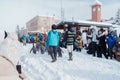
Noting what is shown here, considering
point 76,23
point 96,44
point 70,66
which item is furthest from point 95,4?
point 70,66

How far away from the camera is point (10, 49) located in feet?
9.92

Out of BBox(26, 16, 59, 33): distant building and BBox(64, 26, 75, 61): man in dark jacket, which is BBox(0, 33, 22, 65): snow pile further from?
BBox(26, 16, 59, 33): distant building

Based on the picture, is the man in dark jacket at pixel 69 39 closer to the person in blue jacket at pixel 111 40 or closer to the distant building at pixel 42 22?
the person in blue jacket at pixel 111 40

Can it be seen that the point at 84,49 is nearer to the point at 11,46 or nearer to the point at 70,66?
the point at 70,66

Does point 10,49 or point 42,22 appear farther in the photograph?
point 42,22

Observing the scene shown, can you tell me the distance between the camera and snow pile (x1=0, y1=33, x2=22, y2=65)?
2.85 meters

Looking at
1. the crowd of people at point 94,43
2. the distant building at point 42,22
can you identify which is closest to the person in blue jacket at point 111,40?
the crowd of people at point 94,43

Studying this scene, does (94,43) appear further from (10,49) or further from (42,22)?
(42,22)

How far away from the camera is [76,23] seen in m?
23.7

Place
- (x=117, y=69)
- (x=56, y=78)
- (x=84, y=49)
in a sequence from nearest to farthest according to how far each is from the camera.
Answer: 1. (x=56, y=78)
2. (x=117, y=69)
3. (x=84, y=49)

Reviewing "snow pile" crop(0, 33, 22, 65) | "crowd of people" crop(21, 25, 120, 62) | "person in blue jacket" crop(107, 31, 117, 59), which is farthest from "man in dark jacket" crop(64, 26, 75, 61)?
"snow pile" crop(0, 33, 22, 65)

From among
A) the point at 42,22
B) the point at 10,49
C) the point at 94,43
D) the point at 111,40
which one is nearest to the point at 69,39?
the point at 111,40

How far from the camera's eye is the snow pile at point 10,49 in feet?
9.34

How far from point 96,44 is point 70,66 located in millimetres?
3986
